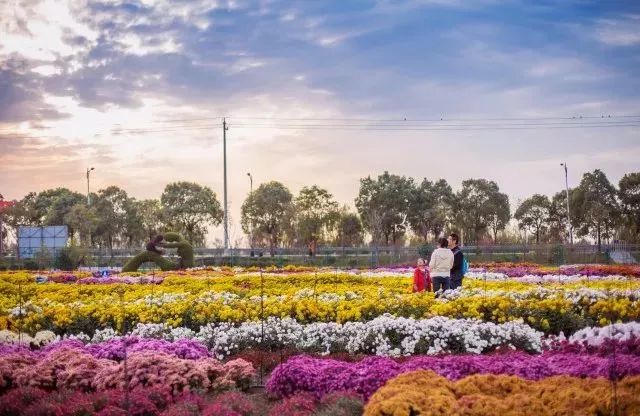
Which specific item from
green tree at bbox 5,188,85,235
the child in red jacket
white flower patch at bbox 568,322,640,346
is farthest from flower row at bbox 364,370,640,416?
green tree at bbox 5,188,85,235

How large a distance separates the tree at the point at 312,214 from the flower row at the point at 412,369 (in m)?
58.8

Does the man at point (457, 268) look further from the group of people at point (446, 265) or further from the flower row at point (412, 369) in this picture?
the flower row at point (412, 369)

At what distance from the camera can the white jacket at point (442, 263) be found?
14.7 metres

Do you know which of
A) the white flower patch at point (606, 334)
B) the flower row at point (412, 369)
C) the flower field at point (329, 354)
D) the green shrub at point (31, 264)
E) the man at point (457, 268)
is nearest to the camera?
the flower field at point (329, 354)

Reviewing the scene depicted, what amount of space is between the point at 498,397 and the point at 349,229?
64.4 metres

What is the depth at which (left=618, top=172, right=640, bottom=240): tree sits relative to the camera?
6225 cm

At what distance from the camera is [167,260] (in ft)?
109

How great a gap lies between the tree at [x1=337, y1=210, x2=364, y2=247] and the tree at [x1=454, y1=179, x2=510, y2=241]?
9.66 metres

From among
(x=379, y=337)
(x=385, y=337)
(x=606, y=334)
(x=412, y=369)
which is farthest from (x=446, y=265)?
(x=412, y=369)

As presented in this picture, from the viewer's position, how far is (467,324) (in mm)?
10641

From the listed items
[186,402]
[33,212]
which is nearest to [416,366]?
[186,402]

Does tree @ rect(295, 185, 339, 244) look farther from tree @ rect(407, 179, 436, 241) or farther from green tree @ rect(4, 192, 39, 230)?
green tree @ rect(4, 192, 39, 230)

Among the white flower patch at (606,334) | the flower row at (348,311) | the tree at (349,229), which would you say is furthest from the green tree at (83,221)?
the white flower patch at (606,334)

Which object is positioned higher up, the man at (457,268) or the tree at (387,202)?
the tree at (387,202)
